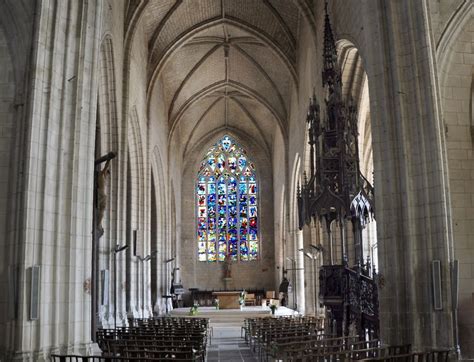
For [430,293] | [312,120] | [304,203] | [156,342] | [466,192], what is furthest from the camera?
[312,120]

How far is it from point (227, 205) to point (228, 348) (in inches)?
933

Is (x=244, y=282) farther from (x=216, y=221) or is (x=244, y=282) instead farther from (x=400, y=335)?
(x=400, y=335)

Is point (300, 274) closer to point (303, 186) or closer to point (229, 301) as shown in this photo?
point (229, 301)

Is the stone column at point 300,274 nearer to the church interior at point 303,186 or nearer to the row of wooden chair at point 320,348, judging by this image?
the church interior at point 303,186

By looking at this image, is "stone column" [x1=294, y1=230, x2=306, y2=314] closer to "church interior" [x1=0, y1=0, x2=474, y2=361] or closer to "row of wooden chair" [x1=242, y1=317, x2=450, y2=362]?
"church interior" [x1=0, y1=0, x2=474, y2=361]

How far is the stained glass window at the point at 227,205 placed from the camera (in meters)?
39.8

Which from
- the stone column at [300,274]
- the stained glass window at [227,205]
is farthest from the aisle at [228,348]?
the stained glass window at [227,205]

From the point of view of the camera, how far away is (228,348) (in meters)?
16.9

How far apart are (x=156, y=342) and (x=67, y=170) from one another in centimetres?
396

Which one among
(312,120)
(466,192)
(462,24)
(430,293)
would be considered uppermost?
(462,24)

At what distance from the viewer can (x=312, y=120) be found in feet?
52.7

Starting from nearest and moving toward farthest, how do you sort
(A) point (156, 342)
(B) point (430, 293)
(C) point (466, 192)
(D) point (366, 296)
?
(B) point (430, 293)
(A) point (156, 342)
(C) point (466, 192)
(D) point (366, 296)

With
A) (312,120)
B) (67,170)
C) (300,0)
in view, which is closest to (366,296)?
(312,120)

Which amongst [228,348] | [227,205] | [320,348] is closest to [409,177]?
[320,348]
